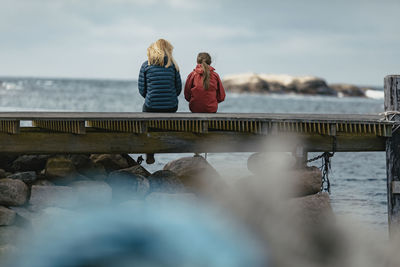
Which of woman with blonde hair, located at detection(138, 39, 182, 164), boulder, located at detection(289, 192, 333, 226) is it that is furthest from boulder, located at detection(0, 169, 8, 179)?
boulder, located at detection(289, 192, 333, 226)

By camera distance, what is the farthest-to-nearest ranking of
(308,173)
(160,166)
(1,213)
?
(160,166) < (308,173) < (1,213)

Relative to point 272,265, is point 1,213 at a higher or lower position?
higher

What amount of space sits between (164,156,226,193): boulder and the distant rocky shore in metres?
108

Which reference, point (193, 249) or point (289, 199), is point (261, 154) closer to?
point (289, 199)

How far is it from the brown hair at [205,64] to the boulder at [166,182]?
5.21 feet

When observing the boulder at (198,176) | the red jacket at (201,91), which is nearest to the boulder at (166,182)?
the boulder at (198,176)

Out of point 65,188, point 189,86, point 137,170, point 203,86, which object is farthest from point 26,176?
point 203,86

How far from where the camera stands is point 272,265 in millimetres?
9219

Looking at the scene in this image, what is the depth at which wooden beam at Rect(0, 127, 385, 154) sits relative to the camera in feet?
30.5

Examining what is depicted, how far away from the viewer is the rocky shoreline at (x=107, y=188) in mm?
9148

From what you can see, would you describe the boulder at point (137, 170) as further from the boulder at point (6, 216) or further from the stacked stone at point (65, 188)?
the boulder at point (6, 216)

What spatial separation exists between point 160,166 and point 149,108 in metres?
7.43

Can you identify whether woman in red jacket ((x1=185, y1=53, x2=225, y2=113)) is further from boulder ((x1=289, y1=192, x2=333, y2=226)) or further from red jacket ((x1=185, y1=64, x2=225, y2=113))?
boulder ((x1=289, y1=192, x2=333, y2=226))

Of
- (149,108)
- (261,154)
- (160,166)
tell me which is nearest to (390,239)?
(261,154)
